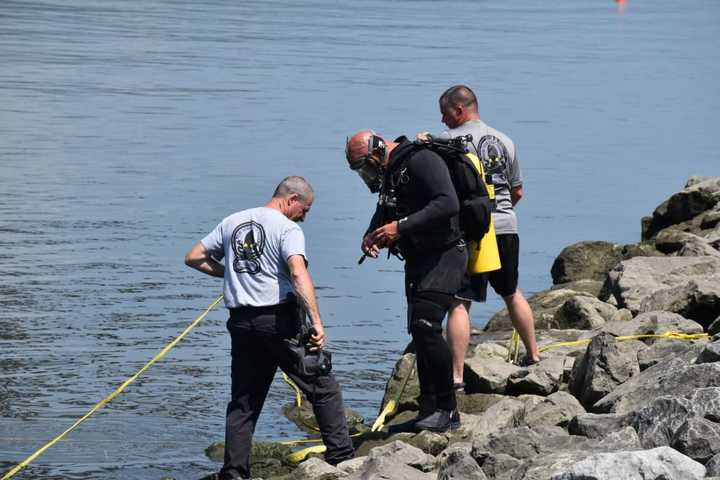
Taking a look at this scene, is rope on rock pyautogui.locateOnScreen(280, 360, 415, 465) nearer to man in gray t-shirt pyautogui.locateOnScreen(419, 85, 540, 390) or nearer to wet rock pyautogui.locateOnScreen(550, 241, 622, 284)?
man in gray t-shirt pyautogui.locateOnScreen(419, 85, 540, 390)

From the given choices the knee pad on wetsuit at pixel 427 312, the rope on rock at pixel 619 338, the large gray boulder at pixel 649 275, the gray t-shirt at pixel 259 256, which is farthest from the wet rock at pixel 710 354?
the large gray boulder at pixel 649 275

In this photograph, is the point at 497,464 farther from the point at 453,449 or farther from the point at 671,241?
the point at 671,241

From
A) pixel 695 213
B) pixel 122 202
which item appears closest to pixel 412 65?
pixel 122 202

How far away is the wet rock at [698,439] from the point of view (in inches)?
236

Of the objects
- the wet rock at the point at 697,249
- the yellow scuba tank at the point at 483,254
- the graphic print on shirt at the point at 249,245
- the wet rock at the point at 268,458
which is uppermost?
the graphic print on shirt at the point at 249,245

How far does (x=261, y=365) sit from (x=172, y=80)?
90.0 feet

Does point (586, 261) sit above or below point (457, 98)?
below

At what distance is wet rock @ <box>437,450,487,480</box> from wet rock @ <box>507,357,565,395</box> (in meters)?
2.02

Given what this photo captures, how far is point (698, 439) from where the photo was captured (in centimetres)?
607

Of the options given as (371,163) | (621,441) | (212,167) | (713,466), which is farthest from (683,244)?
(212,167)

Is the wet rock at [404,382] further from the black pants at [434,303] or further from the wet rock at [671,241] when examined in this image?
the wet rock at [671,241]

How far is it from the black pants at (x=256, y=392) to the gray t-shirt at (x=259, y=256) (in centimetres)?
12

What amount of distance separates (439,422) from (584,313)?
3.17 meters

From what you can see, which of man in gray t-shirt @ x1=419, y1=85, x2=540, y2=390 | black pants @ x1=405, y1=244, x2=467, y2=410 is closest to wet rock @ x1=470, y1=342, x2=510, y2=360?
man in gray t-shirt @ x1=419, y1=85, x2=540, y2=390
